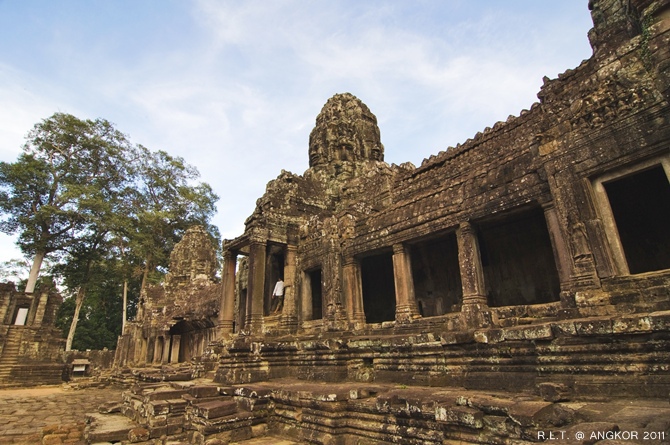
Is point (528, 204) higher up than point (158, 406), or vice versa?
point (528, 204)

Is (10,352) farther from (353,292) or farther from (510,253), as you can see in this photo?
(510,253)

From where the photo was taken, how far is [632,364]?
156 inches

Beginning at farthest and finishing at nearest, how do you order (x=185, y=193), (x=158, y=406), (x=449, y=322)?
1. (x=185, y=193)
2. (x=449, y=322)
3. (x=158, y=406)

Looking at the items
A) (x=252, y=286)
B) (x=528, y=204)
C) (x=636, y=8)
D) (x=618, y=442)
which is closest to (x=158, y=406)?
(x=252, y=286)

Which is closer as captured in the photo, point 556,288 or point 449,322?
point 449,322

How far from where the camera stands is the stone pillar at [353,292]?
9.34 m

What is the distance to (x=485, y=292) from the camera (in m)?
7.31

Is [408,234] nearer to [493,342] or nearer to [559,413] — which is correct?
[493,342]

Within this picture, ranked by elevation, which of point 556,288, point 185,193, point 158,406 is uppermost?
point 185,193

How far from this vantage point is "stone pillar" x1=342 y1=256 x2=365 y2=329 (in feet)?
30.6

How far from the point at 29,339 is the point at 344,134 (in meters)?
24.1

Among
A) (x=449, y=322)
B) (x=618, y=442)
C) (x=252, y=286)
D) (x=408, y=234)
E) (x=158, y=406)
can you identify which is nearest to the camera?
(x=618, y=442)

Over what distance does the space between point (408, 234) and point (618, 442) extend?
6159mm

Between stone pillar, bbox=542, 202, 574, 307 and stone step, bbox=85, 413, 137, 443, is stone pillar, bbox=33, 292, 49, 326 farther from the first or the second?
stone pillar, bbox=542, 202, 574, 307
